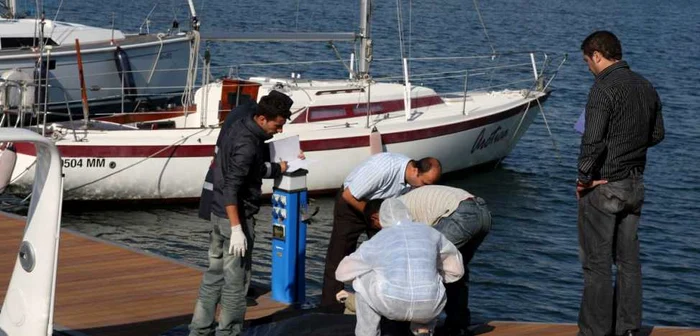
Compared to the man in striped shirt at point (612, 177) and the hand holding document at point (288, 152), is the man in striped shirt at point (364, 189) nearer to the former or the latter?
the hand holding document at point (288, 152)

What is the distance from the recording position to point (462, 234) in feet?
28.3

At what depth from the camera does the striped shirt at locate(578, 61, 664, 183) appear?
8227 millimetres

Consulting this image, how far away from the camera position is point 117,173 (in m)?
19.2

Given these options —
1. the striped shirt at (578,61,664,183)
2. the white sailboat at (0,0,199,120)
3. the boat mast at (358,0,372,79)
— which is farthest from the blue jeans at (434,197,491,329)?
the boat mast at (358,0,372,79)

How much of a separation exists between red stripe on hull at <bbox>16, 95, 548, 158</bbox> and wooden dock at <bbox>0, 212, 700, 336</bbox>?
601 centimetres

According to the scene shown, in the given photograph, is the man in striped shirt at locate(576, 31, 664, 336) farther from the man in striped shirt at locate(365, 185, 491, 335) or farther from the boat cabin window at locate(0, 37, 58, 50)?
the boat cabin window at locate(0, 37, 58, 50)

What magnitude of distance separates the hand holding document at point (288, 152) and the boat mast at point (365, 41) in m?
12.2

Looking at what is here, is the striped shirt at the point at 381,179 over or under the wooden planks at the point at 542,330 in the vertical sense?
over

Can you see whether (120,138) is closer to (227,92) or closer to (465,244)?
(227,92)

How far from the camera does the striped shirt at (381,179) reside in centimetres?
918

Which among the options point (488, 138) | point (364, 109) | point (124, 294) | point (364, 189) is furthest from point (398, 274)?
point (488, 138)

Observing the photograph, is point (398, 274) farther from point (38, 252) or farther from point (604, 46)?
point (604, 46)

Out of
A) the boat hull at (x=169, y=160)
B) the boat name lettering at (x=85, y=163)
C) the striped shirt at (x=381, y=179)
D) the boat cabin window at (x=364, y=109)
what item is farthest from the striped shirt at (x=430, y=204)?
the boat cabin window at (x=364, y=109)

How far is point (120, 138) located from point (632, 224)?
38.1 ft
